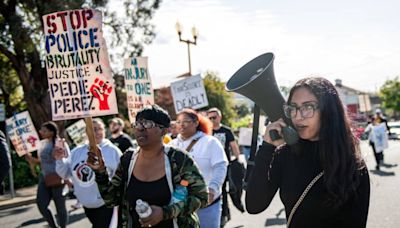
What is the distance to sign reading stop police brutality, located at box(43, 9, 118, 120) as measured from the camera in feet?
11.8

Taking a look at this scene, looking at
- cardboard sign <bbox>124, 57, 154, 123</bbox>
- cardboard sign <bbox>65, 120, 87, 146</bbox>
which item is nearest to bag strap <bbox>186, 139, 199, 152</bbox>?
cardboard sign <bbox>124, 57, 154, 123</bbox>

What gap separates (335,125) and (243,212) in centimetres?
613

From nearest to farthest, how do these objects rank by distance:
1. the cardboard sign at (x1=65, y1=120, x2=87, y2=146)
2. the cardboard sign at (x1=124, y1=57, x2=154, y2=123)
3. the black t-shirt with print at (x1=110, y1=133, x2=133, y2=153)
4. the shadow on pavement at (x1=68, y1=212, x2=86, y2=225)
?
the cardboard sign at (x1=124, y1=57, x2=154, y2=123)
the black t-shirt with print at (x1=110, y1=133, x2=133, y2=153)
the shadow on pavement at (x1=68, y1=212, x2=86, y2=225)
the cardboard sign at (x1=65, y1=120, x2=87, y2=146)

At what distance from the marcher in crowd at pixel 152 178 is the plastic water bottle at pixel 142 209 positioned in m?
0.26

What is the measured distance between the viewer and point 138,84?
6.99m

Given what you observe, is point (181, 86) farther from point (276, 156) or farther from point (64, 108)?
point (276, 156)

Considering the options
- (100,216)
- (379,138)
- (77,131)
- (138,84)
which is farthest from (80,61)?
(379,138)

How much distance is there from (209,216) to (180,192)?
5.99 ft

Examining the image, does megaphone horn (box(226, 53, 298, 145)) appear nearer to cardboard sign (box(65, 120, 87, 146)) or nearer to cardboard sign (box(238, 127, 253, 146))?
cardboard sign (box(238, 127, 253, 146))

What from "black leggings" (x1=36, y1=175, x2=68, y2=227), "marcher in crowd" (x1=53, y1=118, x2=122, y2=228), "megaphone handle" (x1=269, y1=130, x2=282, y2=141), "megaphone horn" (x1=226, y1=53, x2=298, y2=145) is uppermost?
"megaphone horn" (x1=226, y1=53, x2=298, y2=145)

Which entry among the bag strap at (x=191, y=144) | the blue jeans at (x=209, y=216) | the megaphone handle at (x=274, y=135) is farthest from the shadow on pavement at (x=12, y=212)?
the megaphone handle at (x=274, y=135)

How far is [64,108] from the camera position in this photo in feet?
12.4

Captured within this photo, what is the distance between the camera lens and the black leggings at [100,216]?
5136 mm

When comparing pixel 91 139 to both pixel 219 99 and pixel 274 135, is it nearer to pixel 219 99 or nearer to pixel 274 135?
pixel 274 135
